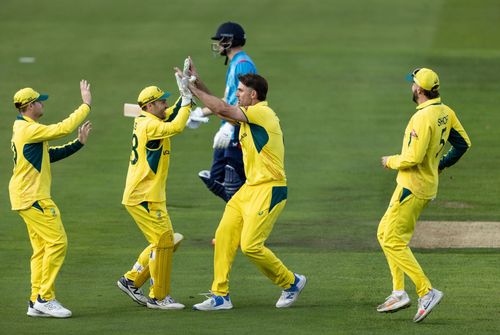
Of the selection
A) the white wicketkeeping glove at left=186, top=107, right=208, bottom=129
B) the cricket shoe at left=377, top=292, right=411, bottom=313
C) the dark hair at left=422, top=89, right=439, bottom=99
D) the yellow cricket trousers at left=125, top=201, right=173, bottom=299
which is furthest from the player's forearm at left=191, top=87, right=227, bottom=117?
the cricket shoe at left=377, top=292, right=411, bottom=313

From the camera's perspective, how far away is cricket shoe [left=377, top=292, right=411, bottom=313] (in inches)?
464

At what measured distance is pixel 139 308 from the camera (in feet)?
41.2

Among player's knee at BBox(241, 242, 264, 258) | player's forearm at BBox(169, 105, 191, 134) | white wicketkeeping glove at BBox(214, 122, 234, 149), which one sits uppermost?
player's forearm at BBox(169, 105, 191, 134)

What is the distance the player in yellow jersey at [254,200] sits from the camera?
12086mm

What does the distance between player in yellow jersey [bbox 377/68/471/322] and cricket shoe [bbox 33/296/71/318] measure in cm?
322

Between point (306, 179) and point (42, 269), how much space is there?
7792mm

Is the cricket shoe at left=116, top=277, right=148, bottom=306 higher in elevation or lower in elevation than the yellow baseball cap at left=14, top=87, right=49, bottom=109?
lower

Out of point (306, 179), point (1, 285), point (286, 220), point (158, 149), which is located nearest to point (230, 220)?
point (158, 149)

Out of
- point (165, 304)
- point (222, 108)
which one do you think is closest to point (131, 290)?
point (165, 304)

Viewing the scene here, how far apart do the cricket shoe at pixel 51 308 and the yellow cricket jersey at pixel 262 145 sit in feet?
7.65

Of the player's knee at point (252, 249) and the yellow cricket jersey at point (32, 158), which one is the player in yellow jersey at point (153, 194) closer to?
the yellow cricket jersey at point (32, 158)

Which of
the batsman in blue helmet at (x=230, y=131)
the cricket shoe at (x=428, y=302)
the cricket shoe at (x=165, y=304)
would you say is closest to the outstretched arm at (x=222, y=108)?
the cricket shoe at (x=165, y=304)

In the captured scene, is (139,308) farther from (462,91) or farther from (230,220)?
(462,91)

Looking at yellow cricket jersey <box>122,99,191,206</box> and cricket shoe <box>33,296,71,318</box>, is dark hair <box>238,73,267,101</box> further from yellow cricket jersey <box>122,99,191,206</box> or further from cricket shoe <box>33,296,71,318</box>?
cricket shoe <box>33,296,71,318</box>
